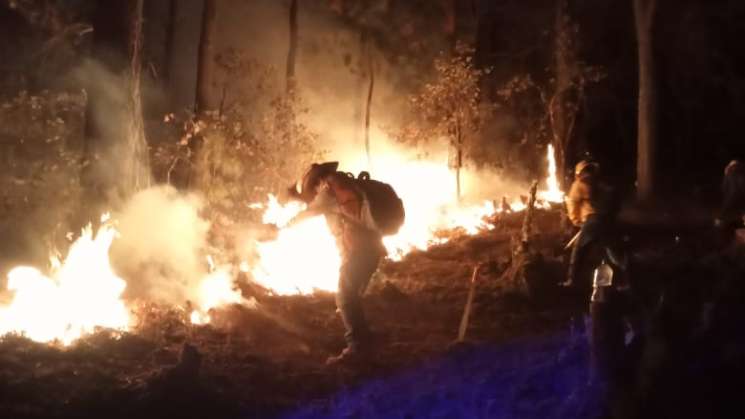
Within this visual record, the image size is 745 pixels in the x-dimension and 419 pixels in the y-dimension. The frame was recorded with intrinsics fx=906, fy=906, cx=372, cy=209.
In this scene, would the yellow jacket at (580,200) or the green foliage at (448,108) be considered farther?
the green foliage at (448,108)

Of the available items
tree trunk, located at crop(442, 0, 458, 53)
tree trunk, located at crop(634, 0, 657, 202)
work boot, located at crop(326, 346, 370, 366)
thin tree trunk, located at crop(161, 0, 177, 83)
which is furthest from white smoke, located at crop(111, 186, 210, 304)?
tree trunk, located at crop(634, 0, 657, 202)

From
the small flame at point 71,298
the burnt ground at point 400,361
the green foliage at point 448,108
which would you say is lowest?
the burnt ground at point 400,361

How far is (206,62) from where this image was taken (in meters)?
13.5

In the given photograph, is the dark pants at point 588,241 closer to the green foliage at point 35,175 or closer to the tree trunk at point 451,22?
the green foliage at point 35,175

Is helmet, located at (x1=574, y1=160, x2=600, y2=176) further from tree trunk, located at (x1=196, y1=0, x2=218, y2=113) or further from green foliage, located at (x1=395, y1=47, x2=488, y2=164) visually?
green foliage, located at (x1=395, y1=47, x2=488, y2=164)

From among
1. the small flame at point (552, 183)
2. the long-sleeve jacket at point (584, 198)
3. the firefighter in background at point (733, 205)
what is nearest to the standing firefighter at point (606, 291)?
the long-sleeve jacket at point (584, 198)

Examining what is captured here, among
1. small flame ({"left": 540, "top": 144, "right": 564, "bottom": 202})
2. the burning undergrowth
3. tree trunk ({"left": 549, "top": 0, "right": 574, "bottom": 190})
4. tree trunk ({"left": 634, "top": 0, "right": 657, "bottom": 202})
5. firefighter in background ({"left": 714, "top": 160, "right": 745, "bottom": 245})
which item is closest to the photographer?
the burning undergrowth

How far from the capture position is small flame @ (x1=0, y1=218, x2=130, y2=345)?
877 centimetres

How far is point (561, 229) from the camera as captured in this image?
13.6 m

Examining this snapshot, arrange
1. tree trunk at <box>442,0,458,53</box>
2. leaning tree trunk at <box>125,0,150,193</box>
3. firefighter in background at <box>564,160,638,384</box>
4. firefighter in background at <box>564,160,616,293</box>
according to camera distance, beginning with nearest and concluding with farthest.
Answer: firefighter in background at <box>564,160,638,384</box> → firefighter in background at <box>564,160,616,293</box> → leaning tree trunk at <box>125,0,150,193</box> → tree trunk at <box>442,0,458,53</box>

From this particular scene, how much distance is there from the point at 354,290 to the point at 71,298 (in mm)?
3012

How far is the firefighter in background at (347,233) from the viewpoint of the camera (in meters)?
8.25

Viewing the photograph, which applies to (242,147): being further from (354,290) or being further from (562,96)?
(562,96)

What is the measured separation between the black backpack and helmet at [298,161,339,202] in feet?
1.04
